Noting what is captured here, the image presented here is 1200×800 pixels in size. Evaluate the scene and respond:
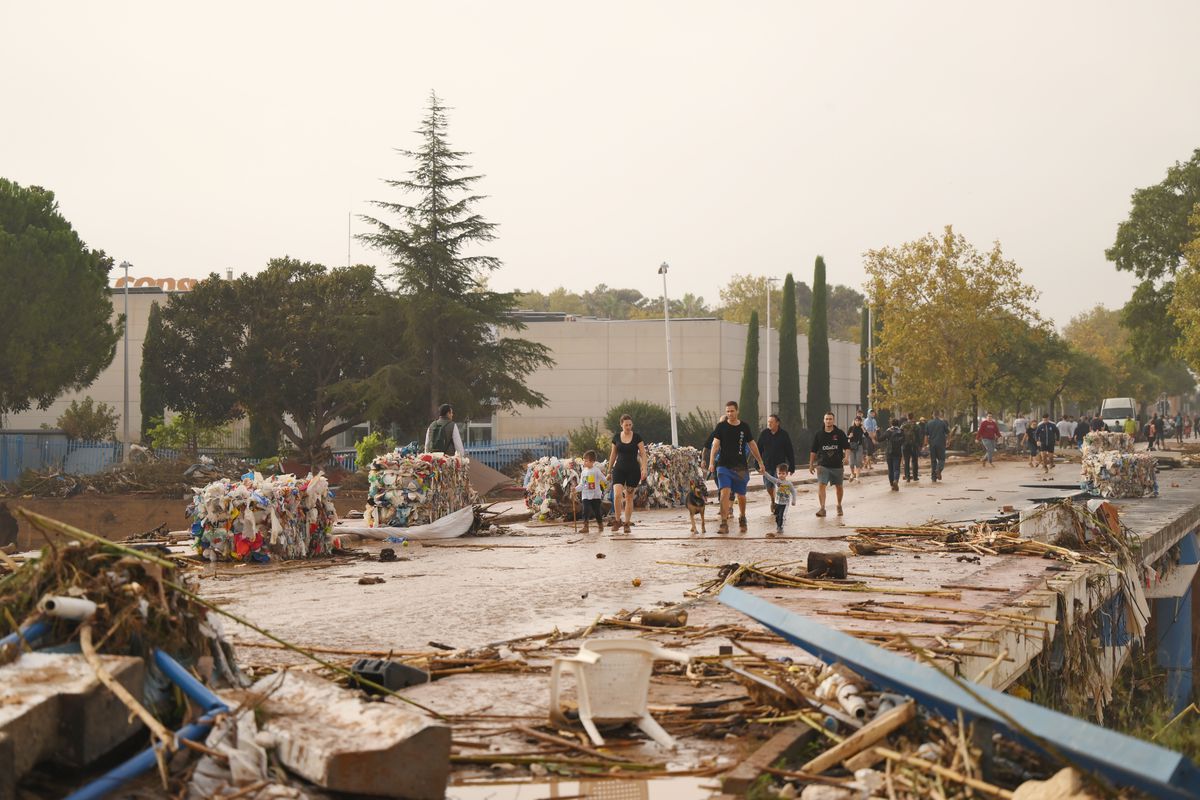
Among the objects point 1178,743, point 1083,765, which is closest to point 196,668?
point 1083,765

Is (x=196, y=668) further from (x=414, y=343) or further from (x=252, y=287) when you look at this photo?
(x=252, y=287)

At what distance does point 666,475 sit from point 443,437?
6947 millimetres

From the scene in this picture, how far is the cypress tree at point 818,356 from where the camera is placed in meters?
64.4

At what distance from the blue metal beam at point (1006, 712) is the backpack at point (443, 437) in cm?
1477

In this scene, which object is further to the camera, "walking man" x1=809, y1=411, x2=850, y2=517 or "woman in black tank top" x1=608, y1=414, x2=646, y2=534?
"walking man" x1=809, y1=411, x2=850, y2=517

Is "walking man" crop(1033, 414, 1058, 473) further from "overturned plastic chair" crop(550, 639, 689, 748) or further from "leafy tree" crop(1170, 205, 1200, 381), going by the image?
"overturned plastic chair" crop(550, 639, 689, 748)

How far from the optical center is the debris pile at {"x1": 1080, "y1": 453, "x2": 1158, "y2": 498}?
28.3 meters

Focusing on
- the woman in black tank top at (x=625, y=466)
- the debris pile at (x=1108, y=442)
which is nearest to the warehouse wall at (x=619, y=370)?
the debris pile at (x=1108, y=442)

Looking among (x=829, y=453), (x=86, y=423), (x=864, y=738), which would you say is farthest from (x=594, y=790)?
(x=86, y=423)

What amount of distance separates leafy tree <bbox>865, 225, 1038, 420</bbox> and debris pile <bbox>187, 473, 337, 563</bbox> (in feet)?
142

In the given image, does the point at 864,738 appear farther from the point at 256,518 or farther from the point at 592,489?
Answer: the point at 592,489

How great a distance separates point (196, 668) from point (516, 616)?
16.9 ft

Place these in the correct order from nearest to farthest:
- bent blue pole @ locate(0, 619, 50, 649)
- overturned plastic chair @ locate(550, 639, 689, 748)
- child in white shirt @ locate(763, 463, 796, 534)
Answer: bent blue pole @ locate(0, 619, 50, 649), overturned plastic chair @ locate(550, 639, 689, 748), child in white shirt @ locate(763, 463, 796, 534)

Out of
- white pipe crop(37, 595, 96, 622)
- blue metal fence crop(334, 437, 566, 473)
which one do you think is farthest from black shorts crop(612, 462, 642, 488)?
blue metal fence crop(334, 437, 566, 473)
